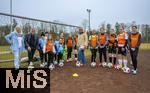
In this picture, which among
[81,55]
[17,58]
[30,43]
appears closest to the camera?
[17,58]

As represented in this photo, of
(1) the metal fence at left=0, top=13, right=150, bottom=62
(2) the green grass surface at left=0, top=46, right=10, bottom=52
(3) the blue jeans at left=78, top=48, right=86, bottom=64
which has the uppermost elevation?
(1) the metal fence at left=0, top=13, right=150, bottom=62

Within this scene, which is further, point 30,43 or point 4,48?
point 4,48

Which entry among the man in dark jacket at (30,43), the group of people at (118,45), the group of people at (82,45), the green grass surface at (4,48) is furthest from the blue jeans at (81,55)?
the green grass surface at (4,48)

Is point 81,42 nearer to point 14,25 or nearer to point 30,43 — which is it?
point 30,43

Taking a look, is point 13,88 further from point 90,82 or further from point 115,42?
point 115,42

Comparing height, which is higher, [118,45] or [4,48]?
[118,45]

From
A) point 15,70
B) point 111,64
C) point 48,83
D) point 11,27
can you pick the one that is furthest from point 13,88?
point 111,64

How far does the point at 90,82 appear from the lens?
456 inches

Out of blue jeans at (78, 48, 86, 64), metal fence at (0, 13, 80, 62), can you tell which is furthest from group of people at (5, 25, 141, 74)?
metal fence at (0, 13, 80, 62)

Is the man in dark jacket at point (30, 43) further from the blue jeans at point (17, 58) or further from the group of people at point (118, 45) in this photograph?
the group of people at point (118, 45)

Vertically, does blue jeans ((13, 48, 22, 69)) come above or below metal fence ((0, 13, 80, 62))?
below

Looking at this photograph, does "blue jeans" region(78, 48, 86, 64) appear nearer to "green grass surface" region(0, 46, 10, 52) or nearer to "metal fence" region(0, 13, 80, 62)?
"metal fence" region(0, 13, 80, 62)

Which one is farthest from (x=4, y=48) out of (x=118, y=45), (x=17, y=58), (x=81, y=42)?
(x=118, y=45)

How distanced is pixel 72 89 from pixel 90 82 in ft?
4.84
